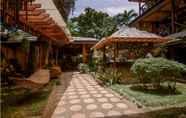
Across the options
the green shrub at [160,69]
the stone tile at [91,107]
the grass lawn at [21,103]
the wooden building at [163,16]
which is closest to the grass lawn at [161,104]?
the green shrub at [160,69]

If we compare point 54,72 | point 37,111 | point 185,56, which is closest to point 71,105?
point 37,111

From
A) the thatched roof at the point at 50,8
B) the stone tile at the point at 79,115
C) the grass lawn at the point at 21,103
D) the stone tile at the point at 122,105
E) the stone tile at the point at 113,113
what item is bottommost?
the stone tile at the point at 79,115

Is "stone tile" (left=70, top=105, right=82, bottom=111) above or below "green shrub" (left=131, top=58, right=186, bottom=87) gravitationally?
below

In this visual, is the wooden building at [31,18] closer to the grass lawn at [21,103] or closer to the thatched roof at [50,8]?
the thatched roof at [50,8]

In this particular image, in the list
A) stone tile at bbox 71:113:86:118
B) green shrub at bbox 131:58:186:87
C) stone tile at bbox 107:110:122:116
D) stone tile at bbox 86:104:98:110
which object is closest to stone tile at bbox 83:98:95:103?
stone tile at bbox 86:104:98:110

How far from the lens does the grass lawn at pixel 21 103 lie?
5.59 meters

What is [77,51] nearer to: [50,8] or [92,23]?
[92,23]

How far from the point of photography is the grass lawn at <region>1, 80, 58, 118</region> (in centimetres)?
559

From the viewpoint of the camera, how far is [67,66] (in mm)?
22938

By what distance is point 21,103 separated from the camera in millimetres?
6691

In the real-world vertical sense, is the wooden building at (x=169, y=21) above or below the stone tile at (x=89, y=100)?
above

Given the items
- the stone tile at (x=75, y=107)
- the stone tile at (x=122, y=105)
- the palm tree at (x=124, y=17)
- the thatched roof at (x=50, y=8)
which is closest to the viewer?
the stone tile at (x=75, y=107)

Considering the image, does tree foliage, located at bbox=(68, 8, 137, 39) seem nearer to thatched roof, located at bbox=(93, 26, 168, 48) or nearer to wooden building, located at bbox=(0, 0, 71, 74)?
wooden building, located at bbox=(0, 0, 71, 74)

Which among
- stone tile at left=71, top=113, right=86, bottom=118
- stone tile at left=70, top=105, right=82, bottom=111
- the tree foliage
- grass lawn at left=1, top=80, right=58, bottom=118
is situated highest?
the tree foliage
